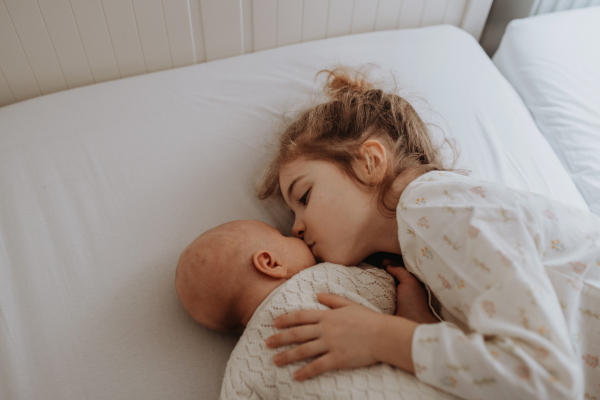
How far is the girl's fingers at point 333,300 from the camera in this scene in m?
0.78

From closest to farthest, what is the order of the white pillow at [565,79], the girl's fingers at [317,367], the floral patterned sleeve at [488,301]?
the floral patterned sleeve at [488,301] < the girl's fingers at [317,367] < the white pillow at [565,79]

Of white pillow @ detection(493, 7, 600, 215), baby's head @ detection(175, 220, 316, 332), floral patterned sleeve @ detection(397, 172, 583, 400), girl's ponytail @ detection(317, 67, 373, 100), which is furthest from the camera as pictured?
white pillow @ detection(493, 7, 600, 215)

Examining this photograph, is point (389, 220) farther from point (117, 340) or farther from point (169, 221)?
point (117, 340)

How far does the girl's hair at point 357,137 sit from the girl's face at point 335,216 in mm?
26

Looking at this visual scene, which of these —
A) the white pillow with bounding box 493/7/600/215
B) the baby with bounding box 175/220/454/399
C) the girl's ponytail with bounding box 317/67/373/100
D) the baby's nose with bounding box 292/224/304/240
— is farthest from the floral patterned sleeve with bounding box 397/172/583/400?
the white pillow with bounding box 493/7/600/215

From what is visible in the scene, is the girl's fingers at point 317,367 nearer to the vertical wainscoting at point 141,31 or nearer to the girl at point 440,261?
the girl at point 440,261

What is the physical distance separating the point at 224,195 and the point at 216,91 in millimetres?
357

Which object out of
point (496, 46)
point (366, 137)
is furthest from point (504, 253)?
point (496, 46)

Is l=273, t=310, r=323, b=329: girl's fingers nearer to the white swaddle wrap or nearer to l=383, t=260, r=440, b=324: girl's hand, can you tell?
the white swaddle wrap

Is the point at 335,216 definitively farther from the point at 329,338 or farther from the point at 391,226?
the point at 329,338

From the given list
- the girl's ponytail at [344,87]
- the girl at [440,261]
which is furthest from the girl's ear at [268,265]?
the girl's ponytail at [344,87]

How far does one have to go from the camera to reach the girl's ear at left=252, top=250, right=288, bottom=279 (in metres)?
0.83

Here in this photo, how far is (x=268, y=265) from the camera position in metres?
0.86

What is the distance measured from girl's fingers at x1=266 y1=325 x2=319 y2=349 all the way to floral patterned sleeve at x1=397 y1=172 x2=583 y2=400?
172mm
